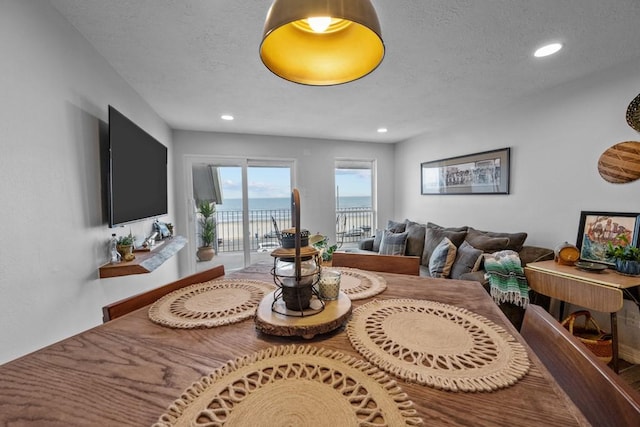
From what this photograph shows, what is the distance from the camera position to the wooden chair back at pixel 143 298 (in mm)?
971

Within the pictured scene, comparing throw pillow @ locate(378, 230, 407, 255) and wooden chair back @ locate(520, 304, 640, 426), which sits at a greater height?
wooden chair back @ locate(520, 304, 640, 426)

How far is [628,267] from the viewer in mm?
1826

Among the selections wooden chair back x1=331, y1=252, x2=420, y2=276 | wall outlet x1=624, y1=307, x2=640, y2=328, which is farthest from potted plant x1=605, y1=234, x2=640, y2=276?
wooden chair back x1=331, y1=252, x2=420, y2=276

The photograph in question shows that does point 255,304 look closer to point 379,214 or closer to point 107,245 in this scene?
point 107,245

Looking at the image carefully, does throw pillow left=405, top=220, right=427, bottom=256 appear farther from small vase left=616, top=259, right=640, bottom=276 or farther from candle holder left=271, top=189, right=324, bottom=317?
candle holder left=271, top=189, right=324, bottom=317

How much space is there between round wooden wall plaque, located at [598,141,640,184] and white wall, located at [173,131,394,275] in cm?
308

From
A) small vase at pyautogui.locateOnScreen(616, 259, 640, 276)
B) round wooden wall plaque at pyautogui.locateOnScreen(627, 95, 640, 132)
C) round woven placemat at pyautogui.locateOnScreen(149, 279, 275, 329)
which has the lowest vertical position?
small vase at pyautogui.locateOnScreen(616, 259, 640, 276)

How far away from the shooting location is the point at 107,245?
6.04 ft

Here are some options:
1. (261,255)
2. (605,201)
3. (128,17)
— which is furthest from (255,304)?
(261,255)

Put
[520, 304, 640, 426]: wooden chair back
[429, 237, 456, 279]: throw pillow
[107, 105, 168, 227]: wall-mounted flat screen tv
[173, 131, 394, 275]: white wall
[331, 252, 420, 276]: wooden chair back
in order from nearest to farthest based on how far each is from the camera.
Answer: [520, 304, 640, 426]: wooden chair back
[331, 252, 420, 276]: wooden chair back
[107, 105, 168, 227]: wall-mounted flat screen tv
[429, 237, 456, 279]: throw pillow
[173, 131, 394, 275]: white wall

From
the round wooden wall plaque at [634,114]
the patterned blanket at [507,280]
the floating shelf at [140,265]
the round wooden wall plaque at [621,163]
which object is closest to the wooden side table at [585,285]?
the patterned blanket at [507,280]

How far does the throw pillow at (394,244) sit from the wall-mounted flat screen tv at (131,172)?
279cm

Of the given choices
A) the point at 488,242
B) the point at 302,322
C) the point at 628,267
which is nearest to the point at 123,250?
the point at 302,322

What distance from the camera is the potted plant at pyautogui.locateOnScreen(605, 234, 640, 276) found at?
5.95ft
